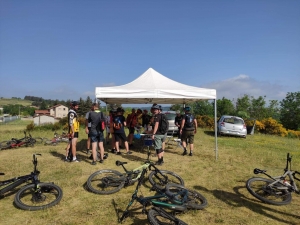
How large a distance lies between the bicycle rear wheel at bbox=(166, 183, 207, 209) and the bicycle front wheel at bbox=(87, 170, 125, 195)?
3.75 ft

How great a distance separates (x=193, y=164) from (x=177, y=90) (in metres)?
2.46

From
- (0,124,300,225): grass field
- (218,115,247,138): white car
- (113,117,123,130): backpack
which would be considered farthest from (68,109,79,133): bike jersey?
(218,115,247,138): white car

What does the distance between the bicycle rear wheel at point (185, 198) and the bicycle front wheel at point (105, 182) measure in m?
1.14

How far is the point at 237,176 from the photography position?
5.73m

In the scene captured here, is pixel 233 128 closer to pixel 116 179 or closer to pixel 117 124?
pixel 117 124

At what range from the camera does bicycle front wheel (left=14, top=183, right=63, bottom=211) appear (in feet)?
12.1

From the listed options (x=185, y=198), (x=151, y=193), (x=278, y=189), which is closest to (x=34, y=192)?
(x=151, y=193)

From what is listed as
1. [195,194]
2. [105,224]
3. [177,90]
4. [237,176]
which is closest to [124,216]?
[105,224]

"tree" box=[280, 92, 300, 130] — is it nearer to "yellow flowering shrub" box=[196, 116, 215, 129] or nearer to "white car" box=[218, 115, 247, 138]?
"yellow flowering shrub" box=[196, 116, 215, 129]

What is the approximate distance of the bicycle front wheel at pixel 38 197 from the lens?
12.1ft

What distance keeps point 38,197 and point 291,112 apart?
4835cm

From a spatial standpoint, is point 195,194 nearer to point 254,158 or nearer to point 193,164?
point 193,164

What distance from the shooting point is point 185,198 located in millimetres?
3668

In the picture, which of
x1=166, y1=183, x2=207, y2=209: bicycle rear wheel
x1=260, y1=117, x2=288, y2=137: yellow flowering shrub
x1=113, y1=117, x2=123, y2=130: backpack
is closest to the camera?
x1=166, y1=183, x2=207, y2=209: bicycle rear wheel
